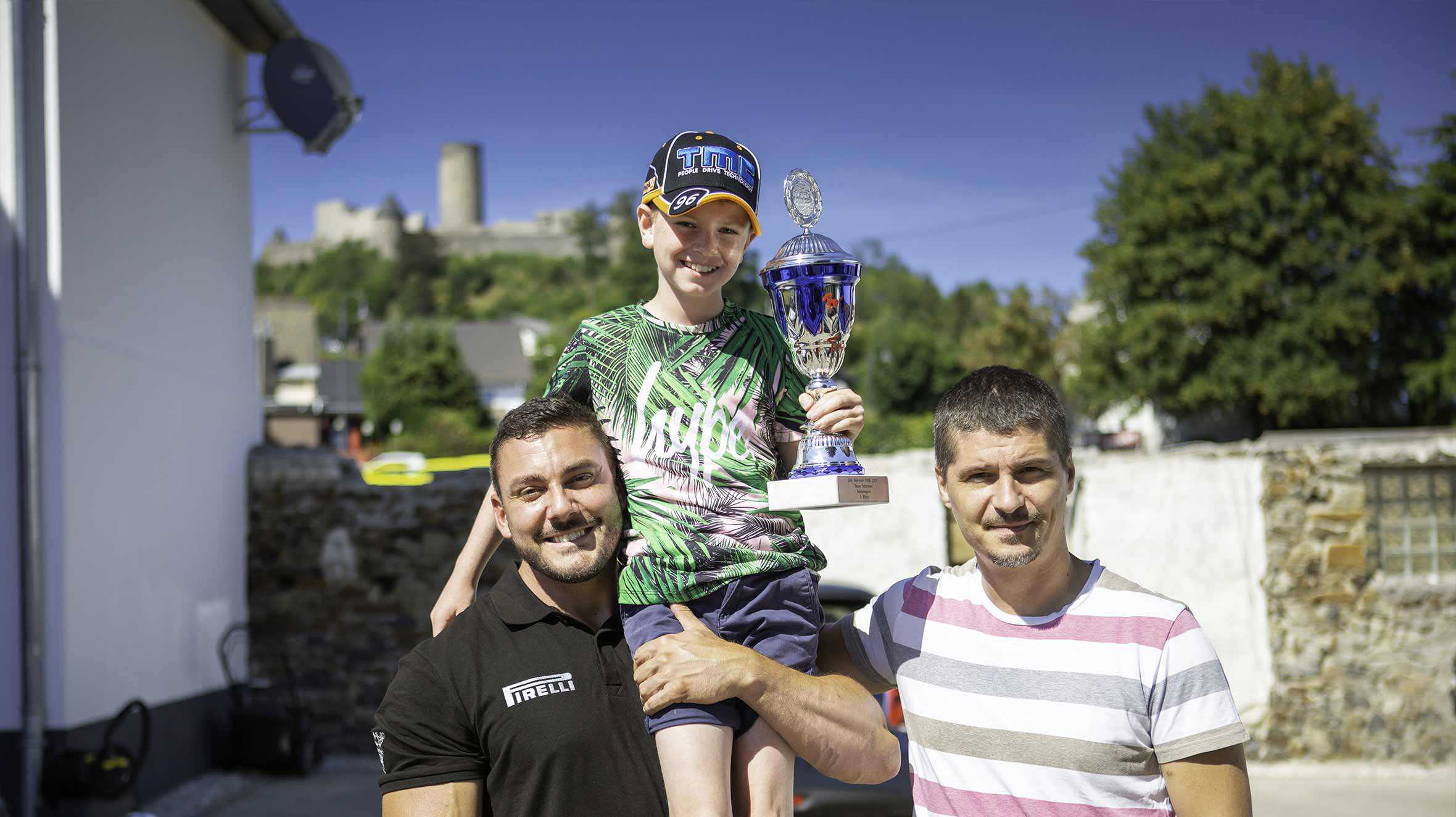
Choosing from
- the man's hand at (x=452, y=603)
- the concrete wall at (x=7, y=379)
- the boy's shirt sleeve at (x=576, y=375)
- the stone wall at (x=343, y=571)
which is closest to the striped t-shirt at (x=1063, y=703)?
the boy's shirt sleeve at (x=576, y=375)

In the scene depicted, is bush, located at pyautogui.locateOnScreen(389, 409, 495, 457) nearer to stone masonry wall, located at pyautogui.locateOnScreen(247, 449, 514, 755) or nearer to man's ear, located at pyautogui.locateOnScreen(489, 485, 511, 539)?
stone masonry wall, located at pyautogui.locateOnScreen(247, 449, 514, 755)

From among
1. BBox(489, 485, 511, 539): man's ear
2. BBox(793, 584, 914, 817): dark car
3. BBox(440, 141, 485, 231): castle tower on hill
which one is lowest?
BBox(793, 584, 914, 817): dark car

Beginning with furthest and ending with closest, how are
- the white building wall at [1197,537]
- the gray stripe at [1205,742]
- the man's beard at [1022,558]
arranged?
the white building wall at [1197,537]
the man's beard at [1022,558]
the gray stripe at [1205,742]

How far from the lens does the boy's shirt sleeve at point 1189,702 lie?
1.86 m

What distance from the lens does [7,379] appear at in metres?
5.88

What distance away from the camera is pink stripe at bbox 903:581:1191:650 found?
1.94 m

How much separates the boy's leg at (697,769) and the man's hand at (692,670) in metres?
0.06

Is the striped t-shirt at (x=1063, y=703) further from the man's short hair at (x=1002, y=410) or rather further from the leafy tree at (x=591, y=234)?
the leafy tree at (x=591, y=234)

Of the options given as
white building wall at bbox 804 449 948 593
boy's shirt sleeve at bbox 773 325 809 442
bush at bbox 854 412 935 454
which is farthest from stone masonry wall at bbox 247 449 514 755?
bush at bbox 854 412 935 454

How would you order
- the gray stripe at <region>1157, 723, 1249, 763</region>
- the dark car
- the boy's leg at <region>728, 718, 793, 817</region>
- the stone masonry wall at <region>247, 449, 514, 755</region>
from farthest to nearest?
the stone masonry wall at <region>247, 449, 514, 755</region> < the dark car < the boy's leg at <region>728, 718, 793, 817</region> < the gray stripe at <region>1157, 723, 1249, 763</region>

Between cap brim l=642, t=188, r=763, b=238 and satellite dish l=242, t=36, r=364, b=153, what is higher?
satellite dish l=242, t=36, r=364, b=153

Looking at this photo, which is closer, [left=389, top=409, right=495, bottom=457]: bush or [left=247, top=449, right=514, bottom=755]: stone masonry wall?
[left=247, top=449, right=514, bottom=755]: stone masonry wall

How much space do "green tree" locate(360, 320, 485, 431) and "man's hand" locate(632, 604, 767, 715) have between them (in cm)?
4404

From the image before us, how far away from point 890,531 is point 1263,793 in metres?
3.14
